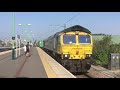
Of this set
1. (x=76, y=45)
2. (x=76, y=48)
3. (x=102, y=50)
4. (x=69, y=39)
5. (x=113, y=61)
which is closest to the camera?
(x=76, y=48)

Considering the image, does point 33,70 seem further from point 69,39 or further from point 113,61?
point 113,61

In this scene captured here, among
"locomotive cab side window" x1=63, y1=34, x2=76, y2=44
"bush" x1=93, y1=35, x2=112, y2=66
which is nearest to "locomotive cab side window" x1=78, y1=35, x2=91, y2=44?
"locomotive cab side window" x1=63, y1=34, x2=76, y2=44

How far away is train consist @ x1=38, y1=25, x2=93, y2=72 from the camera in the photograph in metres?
26.4

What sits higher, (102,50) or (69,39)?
(69,39)

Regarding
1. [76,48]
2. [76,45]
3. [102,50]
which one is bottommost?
[102,50]

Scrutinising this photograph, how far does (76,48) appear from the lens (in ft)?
88.2

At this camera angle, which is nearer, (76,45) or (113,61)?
(76,45)

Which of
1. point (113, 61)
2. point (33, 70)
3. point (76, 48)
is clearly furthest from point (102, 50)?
point (33, 70)

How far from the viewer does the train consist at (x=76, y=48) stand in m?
26.4

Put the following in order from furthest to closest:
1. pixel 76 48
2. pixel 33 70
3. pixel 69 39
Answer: pixel 69 39 < pixel 76 48 < pixel 33 70
